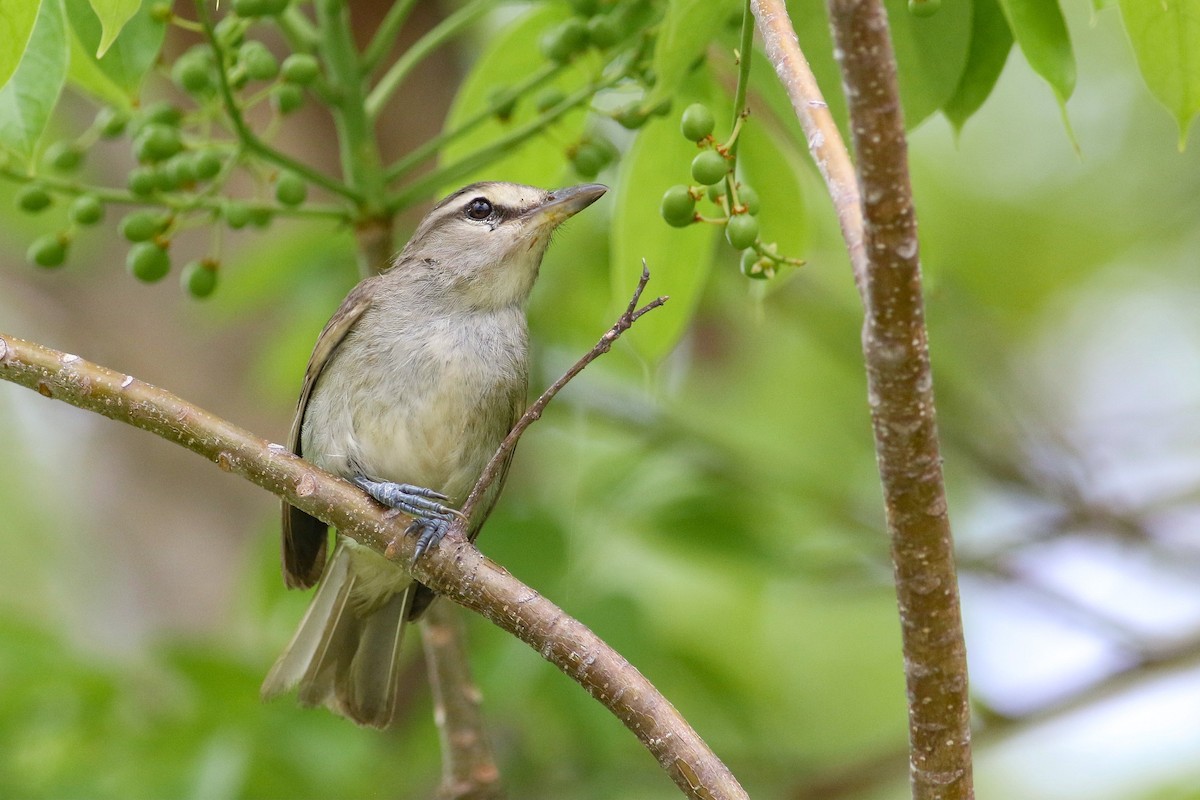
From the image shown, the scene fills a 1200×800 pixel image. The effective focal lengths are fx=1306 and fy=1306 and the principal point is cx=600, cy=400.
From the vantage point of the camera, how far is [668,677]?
537cm

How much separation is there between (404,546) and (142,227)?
1.33 metres

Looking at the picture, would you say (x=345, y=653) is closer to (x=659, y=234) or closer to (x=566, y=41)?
(x=659, y=234)

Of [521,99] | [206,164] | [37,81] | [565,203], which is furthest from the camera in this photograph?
[565,203]

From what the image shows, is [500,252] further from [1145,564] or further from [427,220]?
[1145,564]

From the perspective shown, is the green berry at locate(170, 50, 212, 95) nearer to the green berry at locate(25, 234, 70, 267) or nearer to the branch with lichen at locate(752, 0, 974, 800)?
the green berry at locate(25, 234, 70, 267)

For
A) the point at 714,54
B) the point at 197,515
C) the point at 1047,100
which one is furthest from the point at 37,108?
the point at 1047,100

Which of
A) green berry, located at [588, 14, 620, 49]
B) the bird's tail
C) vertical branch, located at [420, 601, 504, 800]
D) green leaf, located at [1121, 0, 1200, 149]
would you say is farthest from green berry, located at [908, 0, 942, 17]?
the bird's tail

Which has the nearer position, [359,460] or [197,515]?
[359,460]

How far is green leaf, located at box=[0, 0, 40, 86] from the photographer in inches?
97.9

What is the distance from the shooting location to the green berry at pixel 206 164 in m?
3.63

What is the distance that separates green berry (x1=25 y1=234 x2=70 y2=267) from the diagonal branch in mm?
1030

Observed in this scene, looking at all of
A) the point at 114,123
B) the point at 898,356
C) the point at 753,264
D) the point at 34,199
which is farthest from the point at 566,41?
the point at 898,356

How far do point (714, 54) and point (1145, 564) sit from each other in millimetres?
3317

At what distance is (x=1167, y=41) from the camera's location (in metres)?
2.59
